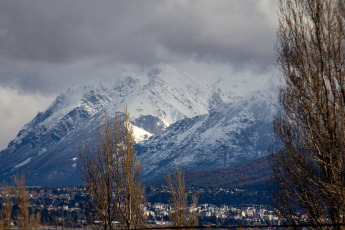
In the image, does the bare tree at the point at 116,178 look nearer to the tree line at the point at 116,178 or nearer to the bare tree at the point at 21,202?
the tree line at the point at 116,178

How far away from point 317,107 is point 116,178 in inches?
583

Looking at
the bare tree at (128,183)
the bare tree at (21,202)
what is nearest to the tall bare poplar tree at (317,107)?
the bare tree at (128,183)

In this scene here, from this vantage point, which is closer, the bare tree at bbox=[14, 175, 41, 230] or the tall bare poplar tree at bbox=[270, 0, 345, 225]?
the tall bare poplar tree at bbox=[270, 0, 345, 225]

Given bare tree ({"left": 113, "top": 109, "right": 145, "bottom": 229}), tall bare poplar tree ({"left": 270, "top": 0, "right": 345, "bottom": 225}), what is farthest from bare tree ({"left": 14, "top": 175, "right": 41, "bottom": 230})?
tall bare poplar tree ({"left": 270, "top": 0, "right": 345, "bottom": 225})

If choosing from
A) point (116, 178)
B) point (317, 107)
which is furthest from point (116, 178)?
point (317, 107)

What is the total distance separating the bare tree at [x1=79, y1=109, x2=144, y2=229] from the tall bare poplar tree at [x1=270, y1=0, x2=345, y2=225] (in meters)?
11.0

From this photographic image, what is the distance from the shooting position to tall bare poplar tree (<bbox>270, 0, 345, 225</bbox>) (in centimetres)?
2236

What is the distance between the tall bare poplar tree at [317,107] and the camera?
22.4 m

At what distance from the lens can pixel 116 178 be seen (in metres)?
31.8

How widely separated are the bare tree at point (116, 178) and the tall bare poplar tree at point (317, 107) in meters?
11.0

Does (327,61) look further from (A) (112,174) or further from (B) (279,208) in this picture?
(A) (112,174)

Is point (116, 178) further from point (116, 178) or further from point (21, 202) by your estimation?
point (21, 202)

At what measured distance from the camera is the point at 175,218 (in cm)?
4188

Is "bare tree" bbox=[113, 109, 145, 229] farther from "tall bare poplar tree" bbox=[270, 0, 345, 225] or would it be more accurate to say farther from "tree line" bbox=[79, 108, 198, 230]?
"tall bare poplar tree" bbox=[270, 0, 345, 225]
